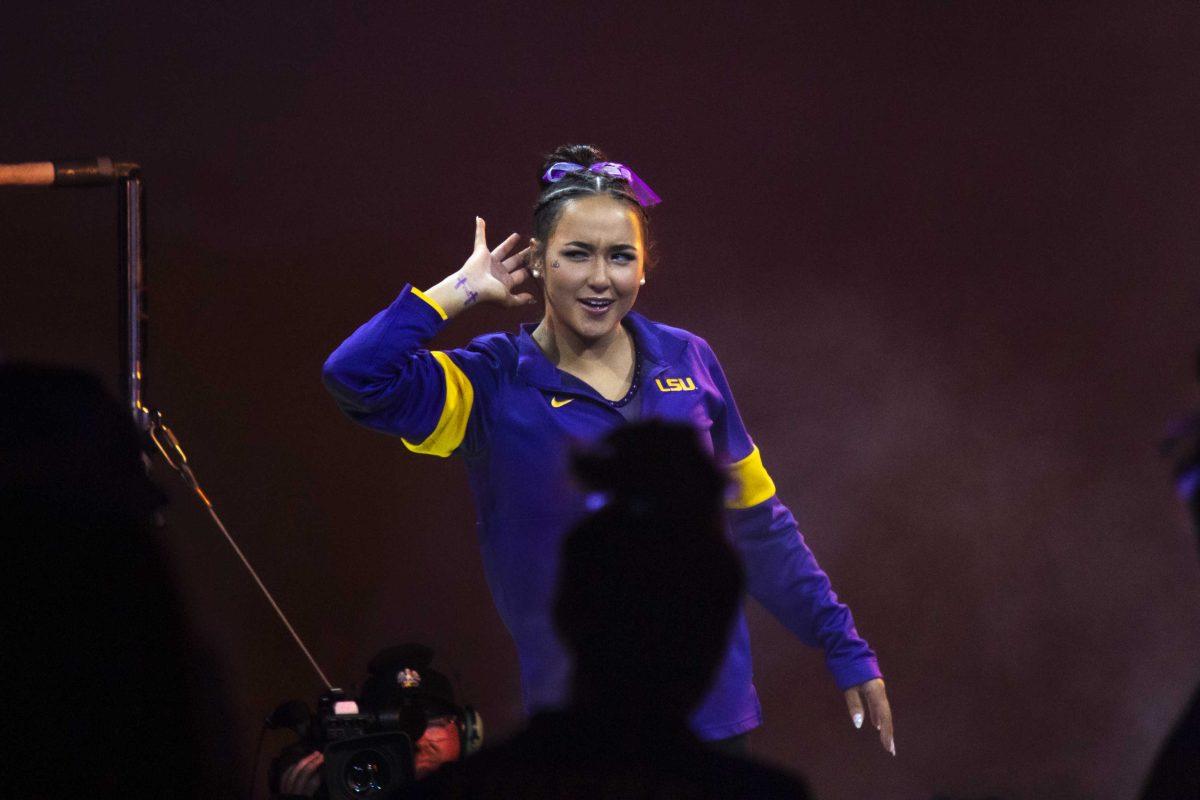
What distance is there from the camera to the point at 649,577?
5.56 ft

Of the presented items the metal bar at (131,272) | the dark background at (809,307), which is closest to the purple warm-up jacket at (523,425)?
the metal bar at (131,272)

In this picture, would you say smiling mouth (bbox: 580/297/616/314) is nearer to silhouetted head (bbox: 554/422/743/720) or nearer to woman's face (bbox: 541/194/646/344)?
woman's face (bbox: 541/194/646/344)

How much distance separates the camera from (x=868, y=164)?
2.99 m

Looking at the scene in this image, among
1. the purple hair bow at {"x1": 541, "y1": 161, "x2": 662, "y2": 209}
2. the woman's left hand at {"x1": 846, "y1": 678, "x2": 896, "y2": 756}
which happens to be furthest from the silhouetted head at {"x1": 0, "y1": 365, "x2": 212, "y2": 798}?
the woman's left hand at {"x1": 846, "y1": 678, "x2": 896, "y2": 756}

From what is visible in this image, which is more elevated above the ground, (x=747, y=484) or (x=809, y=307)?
(x=809, y=307)

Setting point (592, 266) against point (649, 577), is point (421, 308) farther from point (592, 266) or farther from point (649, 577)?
point (649, 577)

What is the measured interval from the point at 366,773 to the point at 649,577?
1.64 feet

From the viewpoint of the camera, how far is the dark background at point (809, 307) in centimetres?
262

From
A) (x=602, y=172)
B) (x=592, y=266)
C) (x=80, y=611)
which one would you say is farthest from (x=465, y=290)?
(x=80, y=611)

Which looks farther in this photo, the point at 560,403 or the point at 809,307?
the point at 809,307

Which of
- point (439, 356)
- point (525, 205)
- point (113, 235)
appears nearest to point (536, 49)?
point (525, 205)

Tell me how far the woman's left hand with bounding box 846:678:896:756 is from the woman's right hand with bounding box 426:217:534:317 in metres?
0.78

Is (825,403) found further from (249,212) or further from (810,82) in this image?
(249,212)

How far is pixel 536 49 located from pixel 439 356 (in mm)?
1168
